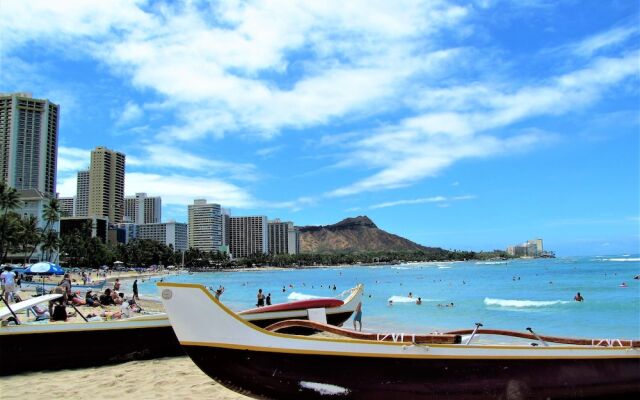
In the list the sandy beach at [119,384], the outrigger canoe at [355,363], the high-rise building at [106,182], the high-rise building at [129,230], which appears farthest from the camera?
the high-rise building at [106,182]

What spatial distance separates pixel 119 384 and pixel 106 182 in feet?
646

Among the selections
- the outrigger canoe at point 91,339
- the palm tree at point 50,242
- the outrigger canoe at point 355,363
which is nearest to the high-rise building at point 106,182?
the palm tree at point 50,242

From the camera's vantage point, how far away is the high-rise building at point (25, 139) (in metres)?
118

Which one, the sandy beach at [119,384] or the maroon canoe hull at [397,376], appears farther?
the sandy beach at [119,384]

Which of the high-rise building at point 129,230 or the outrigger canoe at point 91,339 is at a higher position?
the high-rise building at point 129,230

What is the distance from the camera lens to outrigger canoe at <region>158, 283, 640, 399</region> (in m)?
6.05

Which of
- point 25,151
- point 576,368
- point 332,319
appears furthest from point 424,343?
point 25,151

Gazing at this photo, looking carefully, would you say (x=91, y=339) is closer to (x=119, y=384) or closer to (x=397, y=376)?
(x=119, y=384)

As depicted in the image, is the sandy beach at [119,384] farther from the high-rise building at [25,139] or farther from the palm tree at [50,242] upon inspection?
the high-rise building at [25,139]

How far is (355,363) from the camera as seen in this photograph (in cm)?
609

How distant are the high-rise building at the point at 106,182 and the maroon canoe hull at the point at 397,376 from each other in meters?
195

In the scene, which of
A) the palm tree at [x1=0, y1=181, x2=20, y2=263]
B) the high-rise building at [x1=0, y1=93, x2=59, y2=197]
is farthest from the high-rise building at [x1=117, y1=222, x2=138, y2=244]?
the palm tree at [x1=0, y1=181, x2=20, y2=263]

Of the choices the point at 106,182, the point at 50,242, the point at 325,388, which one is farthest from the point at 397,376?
the point at 106,182

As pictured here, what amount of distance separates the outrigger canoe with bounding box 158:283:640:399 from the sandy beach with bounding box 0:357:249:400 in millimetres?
2038
